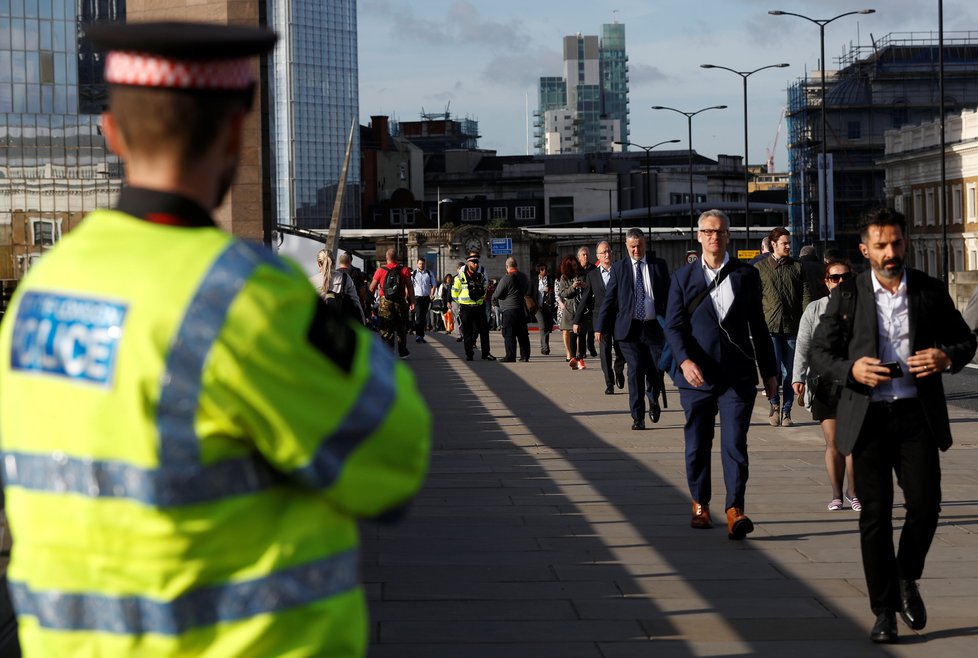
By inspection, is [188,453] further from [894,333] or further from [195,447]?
[894,333]

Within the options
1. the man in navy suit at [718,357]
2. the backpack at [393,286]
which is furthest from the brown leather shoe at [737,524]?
the backpack at [393,286]

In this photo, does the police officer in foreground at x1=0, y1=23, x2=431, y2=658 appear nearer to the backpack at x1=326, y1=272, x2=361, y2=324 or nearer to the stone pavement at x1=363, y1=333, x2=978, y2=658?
the stone pavement at x1=363, y1=333, x2=978, y2=658

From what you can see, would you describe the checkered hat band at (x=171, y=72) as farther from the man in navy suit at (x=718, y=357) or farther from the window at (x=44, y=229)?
the window at (x=44, y=229)

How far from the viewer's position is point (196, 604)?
2311mm

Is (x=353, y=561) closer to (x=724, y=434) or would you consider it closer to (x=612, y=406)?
(x=724, y=434)

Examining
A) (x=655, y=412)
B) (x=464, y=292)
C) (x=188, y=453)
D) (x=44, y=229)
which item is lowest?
(x=655, y=412)

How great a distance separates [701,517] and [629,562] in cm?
113

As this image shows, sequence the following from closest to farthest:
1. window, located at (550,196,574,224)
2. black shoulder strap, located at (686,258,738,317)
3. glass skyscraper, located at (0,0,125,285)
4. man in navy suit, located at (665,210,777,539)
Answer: man in navy suit, located at (665,210,777,539)
black shoulder strap, located at (686,258,738,317)
glass skyscraper, located at (0,0,125,285)
window, located at (550,196,574,224)

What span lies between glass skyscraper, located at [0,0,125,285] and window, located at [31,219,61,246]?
70mm

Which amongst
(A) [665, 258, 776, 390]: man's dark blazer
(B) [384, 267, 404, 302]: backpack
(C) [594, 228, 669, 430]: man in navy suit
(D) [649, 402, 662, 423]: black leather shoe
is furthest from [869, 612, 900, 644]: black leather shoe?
(B) [384, 267, 404, 302]: backpack

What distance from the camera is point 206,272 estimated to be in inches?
89.7

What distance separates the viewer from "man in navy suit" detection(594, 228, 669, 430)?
1527 centimetres

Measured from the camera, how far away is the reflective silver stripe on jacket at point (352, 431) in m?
2.32

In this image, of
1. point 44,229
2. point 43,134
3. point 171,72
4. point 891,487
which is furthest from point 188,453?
point 44,229
